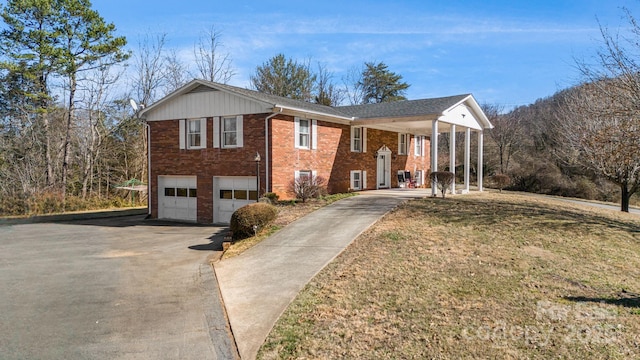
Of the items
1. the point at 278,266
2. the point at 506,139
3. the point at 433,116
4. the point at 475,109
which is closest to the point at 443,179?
the point at 433,116

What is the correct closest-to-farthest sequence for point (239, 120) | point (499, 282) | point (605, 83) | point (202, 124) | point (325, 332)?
1. point (325, 332)
2. point (499, 282)
3. point (605, 83)
4. point (239, 120)
5. point (202, 124)

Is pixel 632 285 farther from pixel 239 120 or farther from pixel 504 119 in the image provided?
pixel 504 119

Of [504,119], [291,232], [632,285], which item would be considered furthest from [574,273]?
[504,119]

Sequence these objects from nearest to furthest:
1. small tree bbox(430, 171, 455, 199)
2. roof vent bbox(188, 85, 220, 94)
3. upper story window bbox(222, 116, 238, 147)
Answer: small tree bbox(430, 171, 455, 199)
upper story window bbox(222, 116, 238, 147)
roof vent bbox(188, 85, 220, 94)

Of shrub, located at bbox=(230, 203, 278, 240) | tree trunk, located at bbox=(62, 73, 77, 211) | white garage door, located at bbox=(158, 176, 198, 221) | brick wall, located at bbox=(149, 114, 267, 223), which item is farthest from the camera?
tree trunk, located at bbox=(62, 73, 77, 211)

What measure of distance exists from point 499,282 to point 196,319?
4.90m

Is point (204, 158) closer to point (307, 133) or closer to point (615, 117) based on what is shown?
point (307, 133)

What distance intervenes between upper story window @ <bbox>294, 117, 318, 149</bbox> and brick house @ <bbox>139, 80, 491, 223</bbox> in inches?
1.7

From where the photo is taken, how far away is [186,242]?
12945mm

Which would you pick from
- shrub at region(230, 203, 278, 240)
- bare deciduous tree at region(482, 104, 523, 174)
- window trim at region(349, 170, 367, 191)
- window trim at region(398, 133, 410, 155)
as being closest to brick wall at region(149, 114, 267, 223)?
shrub at region(230, 203, 278, 240)

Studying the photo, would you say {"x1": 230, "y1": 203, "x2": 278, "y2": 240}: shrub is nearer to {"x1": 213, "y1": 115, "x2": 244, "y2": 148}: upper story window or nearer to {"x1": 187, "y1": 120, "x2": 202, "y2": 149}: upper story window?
{"x1": 213, "y1": 115, "x2": 244, "y2": 148}: upper story window

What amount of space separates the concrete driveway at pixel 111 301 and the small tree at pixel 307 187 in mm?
4082

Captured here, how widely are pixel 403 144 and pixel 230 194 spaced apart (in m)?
11.6

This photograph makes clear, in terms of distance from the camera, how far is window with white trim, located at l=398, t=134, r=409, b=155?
947 inches
